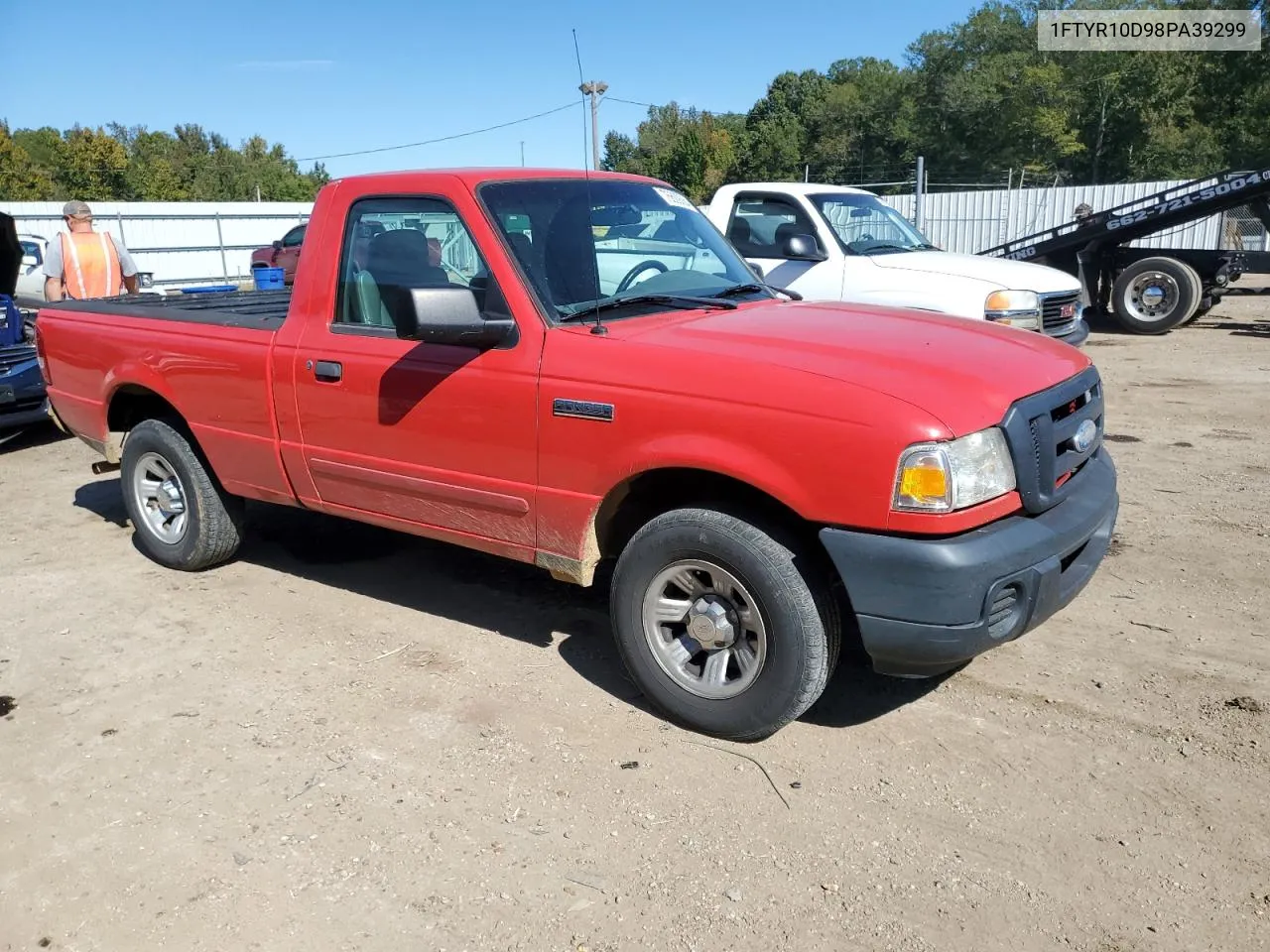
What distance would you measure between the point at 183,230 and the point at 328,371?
2474 cm

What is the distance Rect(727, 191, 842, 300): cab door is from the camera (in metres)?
8.62

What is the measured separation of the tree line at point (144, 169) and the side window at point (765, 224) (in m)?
46.8

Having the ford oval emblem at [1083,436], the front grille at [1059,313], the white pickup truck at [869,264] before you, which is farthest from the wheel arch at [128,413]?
the front grille at [1059,313]

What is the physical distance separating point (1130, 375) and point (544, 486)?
29.7ft

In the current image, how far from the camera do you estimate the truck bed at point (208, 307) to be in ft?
15.7

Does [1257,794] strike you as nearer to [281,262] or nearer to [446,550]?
[446,550]

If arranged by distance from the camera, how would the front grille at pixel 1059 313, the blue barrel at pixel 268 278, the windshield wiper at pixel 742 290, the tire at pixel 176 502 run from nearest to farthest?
the windshield wiper at pixel 742 290
the tire at pixel 176 502
the blue barrel at pixel 268 278
the front grille at pixel 1059 313

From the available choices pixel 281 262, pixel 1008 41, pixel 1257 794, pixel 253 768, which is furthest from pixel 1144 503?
pixel 1008 41

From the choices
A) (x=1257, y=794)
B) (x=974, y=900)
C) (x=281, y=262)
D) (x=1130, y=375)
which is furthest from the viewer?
(x=281, y=262)

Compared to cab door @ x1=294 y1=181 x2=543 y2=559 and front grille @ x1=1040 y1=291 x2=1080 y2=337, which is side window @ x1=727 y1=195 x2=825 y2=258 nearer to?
front grille @ x1=1040 y1=291 x2=1080 y2=337

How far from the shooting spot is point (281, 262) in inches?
848

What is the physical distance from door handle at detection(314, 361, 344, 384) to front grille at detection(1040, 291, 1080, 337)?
251 inches

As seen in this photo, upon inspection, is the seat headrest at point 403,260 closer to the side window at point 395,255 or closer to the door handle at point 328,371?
the side window at point 395,255

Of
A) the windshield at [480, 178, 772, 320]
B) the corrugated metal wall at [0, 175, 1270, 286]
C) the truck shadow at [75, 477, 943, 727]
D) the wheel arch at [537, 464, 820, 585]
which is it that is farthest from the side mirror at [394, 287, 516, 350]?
the corrugated metal wall at [0, 175, 1270, 286]
